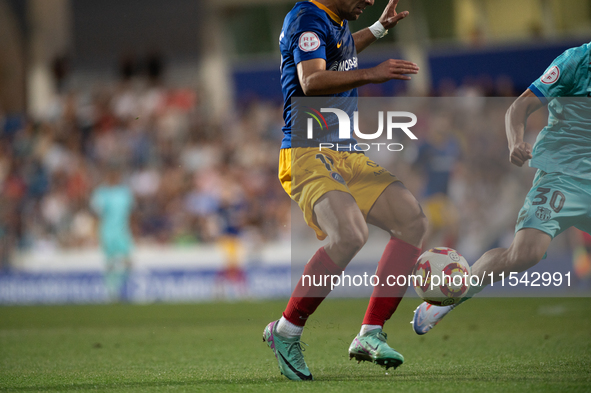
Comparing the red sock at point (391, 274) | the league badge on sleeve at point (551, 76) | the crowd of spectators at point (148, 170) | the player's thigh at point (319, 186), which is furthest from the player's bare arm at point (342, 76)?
the crowd of spectators at point (148, 170)

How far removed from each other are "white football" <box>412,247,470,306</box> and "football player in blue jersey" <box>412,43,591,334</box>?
20cm

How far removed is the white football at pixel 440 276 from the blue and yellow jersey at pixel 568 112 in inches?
32.6

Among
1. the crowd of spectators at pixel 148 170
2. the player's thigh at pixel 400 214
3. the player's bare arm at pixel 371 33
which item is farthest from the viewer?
the crowd of spectators at pixel 148 170

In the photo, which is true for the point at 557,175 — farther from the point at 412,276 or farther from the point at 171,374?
the point at 171,374

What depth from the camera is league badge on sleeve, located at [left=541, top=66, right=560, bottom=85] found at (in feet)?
14.1

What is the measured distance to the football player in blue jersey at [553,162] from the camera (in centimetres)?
428

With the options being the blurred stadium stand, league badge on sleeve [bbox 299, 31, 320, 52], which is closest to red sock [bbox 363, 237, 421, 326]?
league badge on sleeve [bbox 299, 31, 320, 52]

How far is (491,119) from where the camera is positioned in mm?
9094

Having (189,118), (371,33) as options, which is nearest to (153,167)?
(189,118)

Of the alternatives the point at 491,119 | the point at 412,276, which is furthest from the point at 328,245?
the point at 491,119

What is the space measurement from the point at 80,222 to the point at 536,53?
9.68 m

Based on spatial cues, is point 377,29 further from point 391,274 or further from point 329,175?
point 391,274

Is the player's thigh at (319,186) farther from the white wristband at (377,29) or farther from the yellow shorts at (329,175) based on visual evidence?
the white wristband at (377,29)

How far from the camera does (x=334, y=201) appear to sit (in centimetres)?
388
